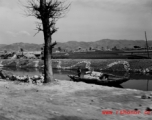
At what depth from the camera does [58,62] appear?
59406 millimetres

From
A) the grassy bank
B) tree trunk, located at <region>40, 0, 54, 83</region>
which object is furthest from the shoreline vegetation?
tree trunk, located at <region>40, 0, 54, 83</region>

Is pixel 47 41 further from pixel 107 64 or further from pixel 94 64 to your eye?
pixel 94 64

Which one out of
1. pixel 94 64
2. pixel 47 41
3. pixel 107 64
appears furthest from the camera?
pixel 94 64

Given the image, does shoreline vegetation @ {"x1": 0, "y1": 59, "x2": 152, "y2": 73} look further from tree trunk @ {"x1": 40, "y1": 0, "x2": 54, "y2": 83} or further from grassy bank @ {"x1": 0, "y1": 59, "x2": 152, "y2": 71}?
tree trunk @ {"x1": 40, "y1": 0, "x2": 54, "y2": 83}

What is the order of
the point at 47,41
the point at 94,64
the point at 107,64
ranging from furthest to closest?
the point at 94,64
the point at 107,64
the point at 47,41

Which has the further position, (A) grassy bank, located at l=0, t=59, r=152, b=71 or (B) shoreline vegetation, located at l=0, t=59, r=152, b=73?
(A) grassy bank, located at l=0, t=59, r=152, b=71

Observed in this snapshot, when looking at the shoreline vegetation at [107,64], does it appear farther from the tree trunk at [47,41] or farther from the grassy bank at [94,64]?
the tree trunk at [47,41]

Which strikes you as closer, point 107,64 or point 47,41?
point 47,41

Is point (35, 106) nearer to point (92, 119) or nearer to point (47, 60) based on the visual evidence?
point (92, 119)

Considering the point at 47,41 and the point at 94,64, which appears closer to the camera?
the point at 47,41

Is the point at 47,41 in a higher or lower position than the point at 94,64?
higher

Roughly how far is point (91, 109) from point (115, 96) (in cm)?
336

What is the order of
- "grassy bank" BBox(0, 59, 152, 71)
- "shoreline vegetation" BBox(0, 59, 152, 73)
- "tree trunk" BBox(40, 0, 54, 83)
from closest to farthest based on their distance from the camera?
"tree trunk" BBox(40, 0, 54, 83) < "shoreline vegetation" BBox(0, 59, 152, 73) < "grassy bank" BBox(0, 59, 152, 71)

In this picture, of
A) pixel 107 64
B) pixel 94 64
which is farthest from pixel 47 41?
pixel 94 64
